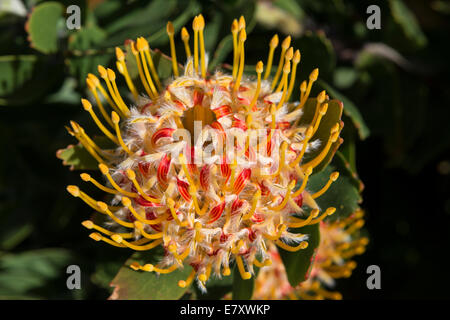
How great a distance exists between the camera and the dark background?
1221 mm

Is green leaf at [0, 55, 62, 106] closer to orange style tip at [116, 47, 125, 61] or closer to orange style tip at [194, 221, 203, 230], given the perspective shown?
orange style tip at [116, 47, 125, 61]

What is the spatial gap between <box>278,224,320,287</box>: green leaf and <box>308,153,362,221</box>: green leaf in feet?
0.25

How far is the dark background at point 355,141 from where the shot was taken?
1.22 m

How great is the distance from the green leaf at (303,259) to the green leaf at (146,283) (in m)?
0.23

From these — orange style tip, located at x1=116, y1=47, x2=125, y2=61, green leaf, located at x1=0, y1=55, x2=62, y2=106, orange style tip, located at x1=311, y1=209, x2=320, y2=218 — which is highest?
green leaf, located at x1=0, y1=55, x2=62, y2=106

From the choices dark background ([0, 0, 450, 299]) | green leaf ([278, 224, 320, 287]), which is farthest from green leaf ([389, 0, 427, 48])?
green leaf ([278, 224, 320, 287])

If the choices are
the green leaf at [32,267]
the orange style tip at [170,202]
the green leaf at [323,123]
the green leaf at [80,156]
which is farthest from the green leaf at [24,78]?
the green leaf at [323,123]

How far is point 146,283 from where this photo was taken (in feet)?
3.23

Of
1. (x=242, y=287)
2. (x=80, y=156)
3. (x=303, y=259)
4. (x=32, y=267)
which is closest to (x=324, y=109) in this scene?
(x=303, y=259)

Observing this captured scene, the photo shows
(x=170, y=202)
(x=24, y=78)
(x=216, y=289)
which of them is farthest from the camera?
(x=24, y=78)

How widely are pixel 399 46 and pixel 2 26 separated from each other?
1160 millimetres

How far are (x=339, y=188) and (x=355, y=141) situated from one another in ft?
1.32

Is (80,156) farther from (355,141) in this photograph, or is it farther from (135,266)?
(355,141)

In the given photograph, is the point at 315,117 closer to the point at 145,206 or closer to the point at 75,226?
the point at 145,206
